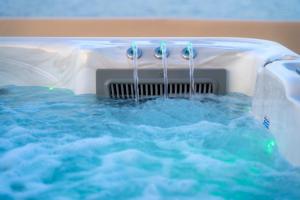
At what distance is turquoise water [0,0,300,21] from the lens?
279cm

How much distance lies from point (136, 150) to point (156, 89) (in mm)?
452

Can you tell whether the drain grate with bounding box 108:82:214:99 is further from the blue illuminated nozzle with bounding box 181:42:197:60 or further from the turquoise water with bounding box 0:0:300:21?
the turquoise water with bounding box 0:0:300:21

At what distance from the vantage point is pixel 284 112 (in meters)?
1.17

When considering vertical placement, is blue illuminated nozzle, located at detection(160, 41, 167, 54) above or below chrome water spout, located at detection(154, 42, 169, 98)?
above

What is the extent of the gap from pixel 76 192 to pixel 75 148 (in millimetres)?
263

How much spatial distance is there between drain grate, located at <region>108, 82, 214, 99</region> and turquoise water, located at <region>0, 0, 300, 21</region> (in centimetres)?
122

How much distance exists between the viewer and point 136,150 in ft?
4.15

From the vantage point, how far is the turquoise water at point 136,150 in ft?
3.43

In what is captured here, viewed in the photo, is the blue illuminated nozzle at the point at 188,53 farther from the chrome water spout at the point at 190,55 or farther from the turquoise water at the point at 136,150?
the turquoise water at the point at 136,150

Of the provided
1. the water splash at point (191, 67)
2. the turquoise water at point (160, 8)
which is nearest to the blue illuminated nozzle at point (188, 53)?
the water splash at point (191, 67)

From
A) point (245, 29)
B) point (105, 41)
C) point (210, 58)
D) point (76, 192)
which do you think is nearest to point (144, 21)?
point (245, 29)

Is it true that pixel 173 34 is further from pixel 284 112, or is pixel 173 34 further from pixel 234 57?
pixel 284 112

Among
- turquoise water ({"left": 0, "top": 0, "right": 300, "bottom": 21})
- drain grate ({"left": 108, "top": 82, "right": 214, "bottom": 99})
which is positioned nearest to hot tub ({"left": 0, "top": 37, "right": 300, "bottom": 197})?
drain grate ({"left": 108, "top": 82, "right": 214, "bottom": 99})

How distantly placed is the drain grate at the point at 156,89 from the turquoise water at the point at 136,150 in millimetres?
39
